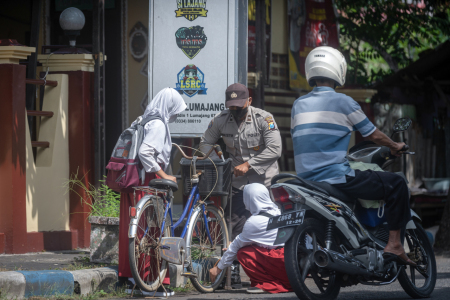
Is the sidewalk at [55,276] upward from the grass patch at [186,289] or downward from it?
upward

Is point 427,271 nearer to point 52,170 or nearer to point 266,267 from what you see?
point 266,267

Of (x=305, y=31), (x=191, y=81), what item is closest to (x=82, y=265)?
(x=191, y=81)

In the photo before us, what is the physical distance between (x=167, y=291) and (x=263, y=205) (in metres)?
1.15

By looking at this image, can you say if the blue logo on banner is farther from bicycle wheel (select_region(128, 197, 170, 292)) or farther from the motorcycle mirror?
the motorcycle mirror

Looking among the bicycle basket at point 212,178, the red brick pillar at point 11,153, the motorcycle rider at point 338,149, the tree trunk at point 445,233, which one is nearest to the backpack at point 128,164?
the bicycle basket at point 212,178

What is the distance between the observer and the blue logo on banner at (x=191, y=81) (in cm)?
771

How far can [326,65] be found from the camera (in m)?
5.30

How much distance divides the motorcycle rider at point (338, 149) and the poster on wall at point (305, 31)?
6802 millimetres

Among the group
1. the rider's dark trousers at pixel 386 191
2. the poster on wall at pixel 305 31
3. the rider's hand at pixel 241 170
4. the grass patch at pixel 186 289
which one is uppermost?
the poster on wall at pixel 305 31

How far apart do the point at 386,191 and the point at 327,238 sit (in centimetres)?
69

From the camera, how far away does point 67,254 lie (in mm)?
7508

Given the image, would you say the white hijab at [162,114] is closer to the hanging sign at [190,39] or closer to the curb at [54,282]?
the curb at [54,282]

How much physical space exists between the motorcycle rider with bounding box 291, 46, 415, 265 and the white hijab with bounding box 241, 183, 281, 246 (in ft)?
1.83

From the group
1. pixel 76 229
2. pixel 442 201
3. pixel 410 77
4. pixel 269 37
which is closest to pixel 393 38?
pixel 410 77
